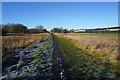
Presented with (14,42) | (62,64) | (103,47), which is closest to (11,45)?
(14,42)

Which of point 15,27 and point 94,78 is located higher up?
point 15,27

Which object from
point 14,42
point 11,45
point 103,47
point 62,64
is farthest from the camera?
point 14,42

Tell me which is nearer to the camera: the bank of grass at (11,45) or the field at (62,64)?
the field at (62,64)

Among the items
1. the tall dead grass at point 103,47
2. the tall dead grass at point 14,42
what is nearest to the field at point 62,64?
the tall dead grass at point 103,47

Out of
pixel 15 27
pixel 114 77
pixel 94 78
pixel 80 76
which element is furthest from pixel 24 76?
pixel 15 27

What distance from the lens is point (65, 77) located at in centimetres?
368

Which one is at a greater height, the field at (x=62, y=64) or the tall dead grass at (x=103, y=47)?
the tall dead grass at (x=103, y=47)

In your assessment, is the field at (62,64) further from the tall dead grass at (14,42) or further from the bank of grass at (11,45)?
the tall dead grass at (14,42)

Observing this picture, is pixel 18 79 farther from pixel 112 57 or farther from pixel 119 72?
pixel 112 57

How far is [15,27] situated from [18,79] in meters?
53.4

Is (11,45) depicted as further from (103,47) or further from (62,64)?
(103,47)

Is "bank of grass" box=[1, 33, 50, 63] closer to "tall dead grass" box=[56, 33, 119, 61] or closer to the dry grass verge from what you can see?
the dry grass verge

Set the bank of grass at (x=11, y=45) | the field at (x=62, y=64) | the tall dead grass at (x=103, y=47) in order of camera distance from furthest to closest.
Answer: the bank of grass at (x=11, y=45) < the tall dead grass at (x=103, y=47) < the field at (x=62, y=64)

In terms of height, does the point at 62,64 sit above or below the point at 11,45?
below
